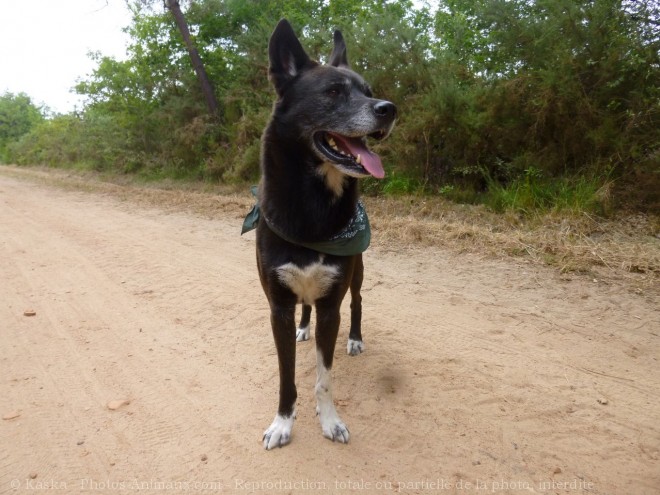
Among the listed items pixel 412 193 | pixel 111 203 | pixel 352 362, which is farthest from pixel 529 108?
pixel 111 203

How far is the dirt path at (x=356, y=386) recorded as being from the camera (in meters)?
2.26

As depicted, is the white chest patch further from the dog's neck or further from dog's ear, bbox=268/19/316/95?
dog's ear, bbox=268/19/316/95

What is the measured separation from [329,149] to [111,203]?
8.78m

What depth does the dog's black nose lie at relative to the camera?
242 cm

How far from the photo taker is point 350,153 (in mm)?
2486

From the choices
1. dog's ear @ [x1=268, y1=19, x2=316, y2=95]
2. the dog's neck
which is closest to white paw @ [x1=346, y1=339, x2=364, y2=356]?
the dog's neck

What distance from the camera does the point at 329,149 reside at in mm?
2479

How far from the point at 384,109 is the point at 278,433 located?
74.6 inches

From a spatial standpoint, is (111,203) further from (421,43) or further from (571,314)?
(571,314)

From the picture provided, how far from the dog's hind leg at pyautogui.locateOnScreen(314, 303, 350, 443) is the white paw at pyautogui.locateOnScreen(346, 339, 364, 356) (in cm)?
78

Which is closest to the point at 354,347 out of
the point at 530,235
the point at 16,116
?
the point at 530,235

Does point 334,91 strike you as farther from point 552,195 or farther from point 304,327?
point 552,195

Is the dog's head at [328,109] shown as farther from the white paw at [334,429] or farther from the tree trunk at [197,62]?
the tree trunk at [197,62]

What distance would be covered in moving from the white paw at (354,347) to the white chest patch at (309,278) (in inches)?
39.7
